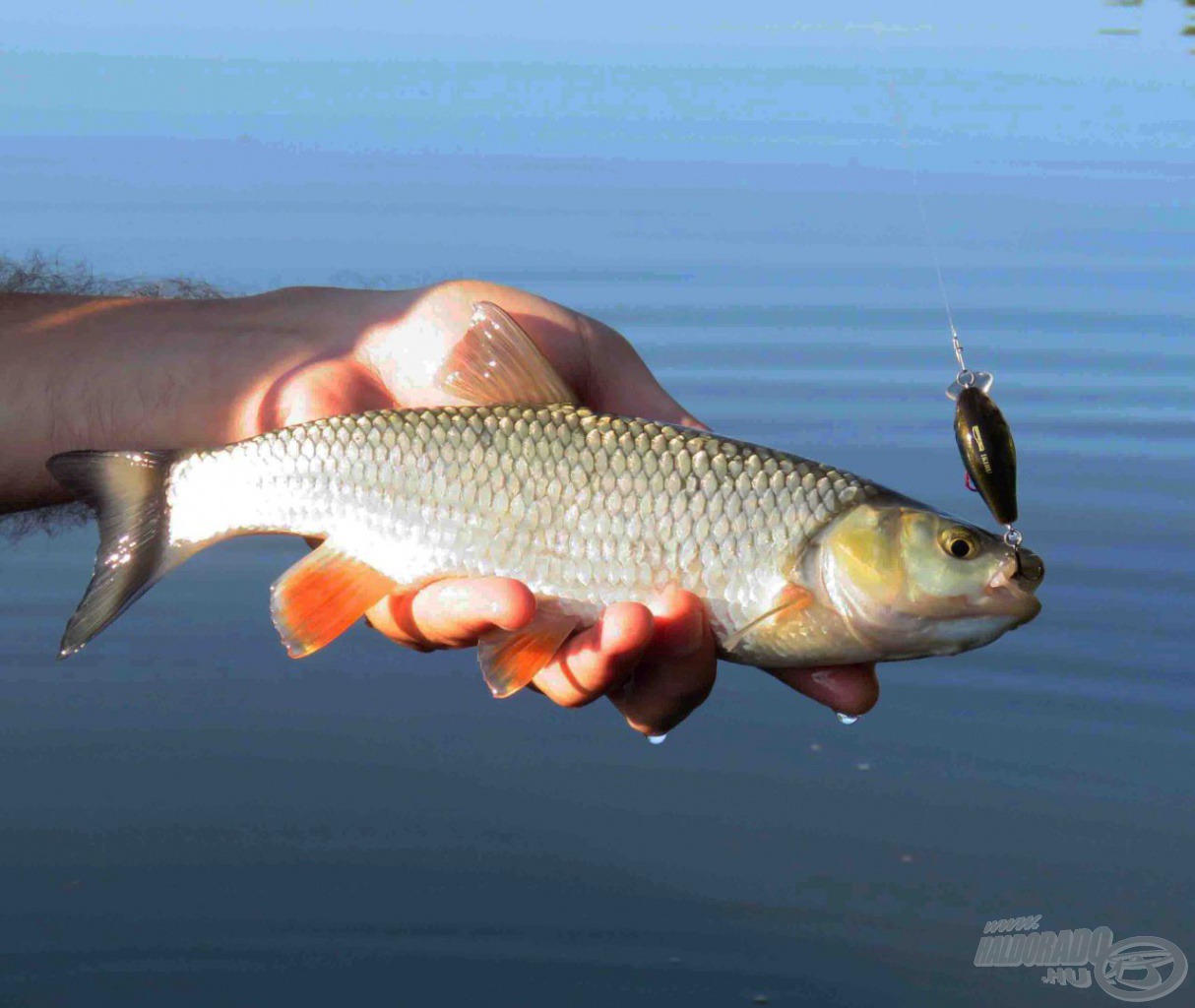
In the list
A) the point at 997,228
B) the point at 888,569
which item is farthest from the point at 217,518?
the point at 997,228

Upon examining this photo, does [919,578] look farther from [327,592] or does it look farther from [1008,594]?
[327,592]

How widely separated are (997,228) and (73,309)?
14.8 meters

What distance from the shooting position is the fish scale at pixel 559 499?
9.62 feet

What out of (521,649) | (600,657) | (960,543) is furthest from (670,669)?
(960,543)

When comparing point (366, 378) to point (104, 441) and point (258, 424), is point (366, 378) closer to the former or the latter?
point (258, 424)

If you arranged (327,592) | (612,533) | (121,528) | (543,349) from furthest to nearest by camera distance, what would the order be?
(543,349) → (121,528) → (327,592) → (612,533)

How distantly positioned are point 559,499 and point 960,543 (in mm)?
752

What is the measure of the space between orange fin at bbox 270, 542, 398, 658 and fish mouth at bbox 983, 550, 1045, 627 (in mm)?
1136

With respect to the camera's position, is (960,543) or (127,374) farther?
(127,374)

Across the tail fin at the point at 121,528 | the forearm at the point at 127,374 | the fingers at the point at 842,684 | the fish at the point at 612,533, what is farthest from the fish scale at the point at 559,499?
the forearm at the point at 127,374

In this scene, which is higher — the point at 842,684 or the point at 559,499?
the point at 559,499

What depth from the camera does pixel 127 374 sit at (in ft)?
14.3

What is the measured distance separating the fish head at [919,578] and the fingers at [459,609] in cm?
56

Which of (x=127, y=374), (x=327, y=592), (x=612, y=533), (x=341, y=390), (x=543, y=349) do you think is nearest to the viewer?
(x=612, y=533)
